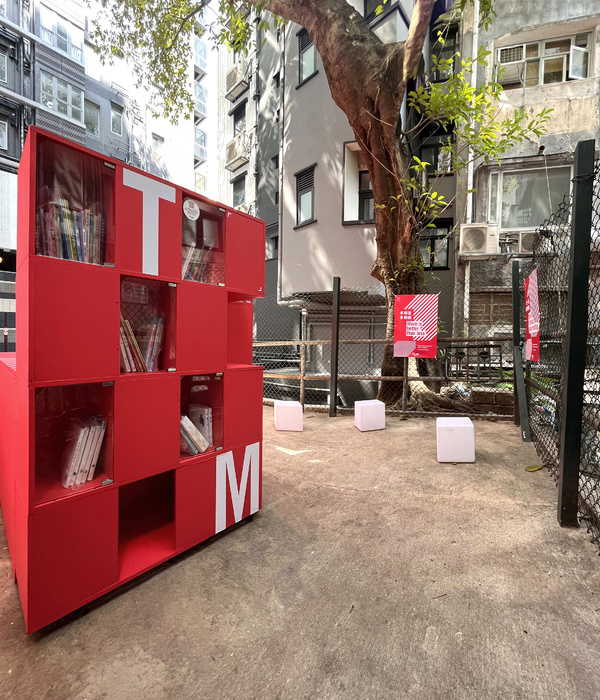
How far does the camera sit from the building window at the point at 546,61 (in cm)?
976

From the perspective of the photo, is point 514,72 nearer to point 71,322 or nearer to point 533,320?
point 533,320

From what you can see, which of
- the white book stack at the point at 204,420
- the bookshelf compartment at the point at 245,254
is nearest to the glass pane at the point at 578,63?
the bookshelf compartment at the point at 245,254

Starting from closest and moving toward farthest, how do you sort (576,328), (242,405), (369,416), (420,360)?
(576,328), (242,405), (369,416), (420,360)

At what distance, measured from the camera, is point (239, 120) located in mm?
18516

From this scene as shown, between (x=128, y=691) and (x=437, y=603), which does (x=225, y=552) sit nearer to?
(x=128, y=691)

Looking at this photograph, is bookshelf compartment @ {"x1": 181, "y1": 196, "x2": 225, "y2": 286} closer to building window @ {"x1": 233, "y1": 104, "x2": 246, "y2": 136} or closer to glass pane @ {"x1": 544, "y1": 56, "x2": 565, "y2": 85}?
glass pane @ {"x1": 544, "y1": 56, "x2": 565, "y2": 85}

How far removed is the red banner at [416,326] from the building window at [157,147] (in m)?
21.9

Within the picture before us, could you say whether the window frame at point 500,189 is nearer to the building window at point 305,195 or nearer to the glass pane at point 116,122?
the building window at point 305,195

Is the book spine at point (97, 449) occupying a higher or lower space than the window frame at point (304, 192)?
lower

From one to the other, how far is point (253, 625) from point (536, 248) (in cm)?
489

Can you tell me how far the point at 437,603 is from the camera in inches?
74.2

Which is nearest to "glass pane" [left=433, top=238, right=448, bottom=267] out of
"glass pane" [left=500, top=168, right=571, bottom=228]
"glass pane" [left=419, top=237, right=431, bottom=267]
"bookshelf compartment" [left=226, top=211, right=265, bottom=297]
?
"glass pane" [left=419, top=237, right=431, bottom=267]

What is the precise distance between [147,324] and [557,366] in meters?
3.99

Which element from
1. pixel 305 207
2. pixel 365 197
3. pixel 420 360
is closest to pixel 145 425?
pixel 420 360
